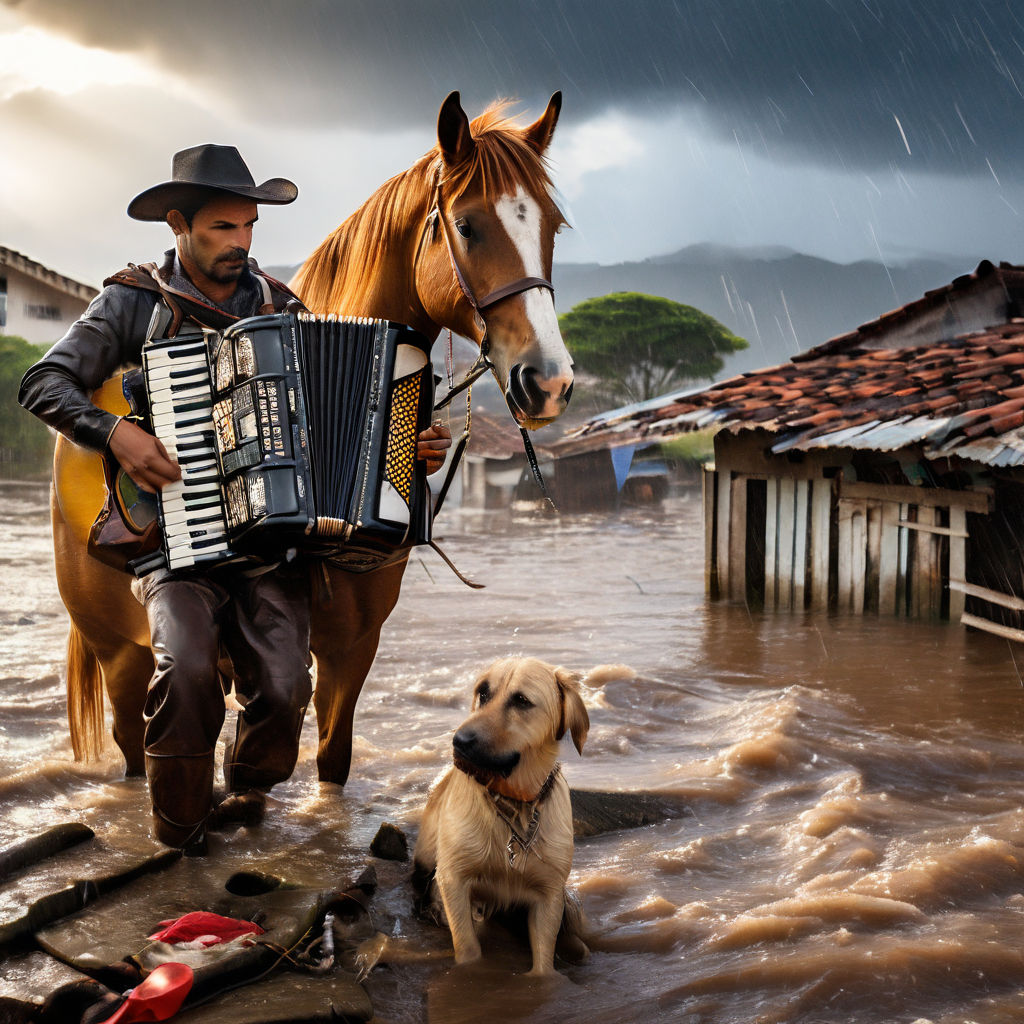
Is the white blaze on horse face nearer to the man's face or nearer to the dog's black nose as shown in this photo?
the man's face

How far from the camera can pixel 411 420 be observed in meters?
3.93

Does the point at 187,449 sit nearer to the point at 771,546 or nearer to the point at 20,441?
the point at 771,546

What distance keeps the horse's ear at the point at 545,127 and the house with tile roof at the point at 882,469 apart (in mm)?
6308

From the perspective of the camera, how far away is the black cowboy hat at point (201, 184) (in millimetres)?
4062

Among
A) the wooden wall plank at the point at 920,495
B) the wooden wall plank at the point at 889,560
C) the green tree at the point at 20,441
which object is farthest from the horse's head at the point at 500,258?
the green tree at the point at 20,441

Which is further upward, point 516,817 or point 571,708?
point 571,708

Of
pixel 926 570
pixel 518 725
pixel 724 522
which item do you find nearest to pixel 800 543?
pixel 724 522

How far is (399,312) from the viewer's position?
14.7 ft

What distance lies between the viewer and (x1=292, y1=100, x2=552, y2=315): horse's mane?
4004 mm

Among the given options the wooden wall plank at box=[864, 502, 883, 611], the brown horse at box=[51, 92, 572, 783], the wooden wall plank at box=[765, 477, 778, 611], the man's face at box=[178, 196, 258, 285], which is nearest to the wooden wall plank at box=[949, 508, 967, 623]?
the wooden wall plank at box=[864, 502, 883, 611]

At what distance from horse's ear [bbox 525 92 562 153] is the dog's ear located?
84.2 inches

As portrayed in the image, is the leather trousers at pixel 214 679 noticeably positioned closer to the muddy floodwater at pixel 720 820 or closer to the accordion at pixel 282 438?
the accordion at pixel 282 438

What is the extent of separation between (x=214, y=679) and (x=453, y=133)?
218 centimetres

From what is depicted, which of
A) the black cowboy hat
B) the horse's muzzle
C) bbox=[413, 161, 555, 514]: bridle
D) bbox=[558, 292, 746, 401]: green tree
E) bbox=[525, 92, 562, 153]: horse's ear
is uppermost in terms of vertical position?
bbox=[558, 292, 746, 401]: green tree
